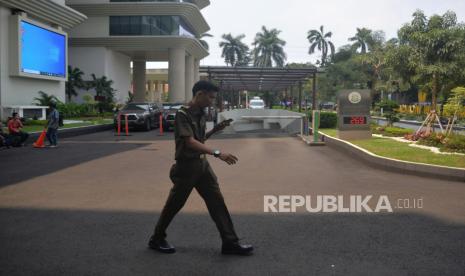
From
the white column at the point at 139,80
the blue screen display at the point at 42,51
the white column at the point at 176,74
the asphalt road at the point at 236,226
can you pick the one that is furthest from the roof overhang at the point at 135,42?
the asphalt road at the point at 236,226

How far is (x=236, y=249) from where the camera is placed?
519 cm

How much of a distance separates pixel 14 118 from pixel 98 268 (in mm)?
14698

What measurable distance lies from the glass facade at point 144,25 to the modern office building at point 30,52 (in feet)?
37.7

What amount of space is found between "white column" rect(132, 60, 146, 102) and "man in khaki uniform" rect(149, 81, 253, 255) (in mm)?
55000

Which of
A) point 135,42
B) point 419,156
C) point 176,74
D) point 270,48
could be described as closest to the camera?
point 419,156

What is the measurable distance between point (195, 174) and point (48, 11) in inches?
1233

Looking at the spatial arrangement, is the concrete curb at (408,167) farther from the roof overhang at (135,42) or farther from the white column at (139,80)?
the white column at (139,80)

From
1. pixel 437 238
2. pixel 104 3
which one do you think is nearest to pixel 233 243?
pixel 437 238

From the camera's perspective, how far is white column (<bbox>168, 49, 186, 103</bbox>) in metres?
50.3

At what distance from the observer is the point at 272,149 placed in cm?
1797

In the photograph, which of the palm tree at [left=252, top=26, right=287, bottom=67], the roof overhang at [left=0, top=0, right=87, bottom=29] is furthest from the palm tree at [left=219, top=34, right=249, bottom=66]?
the roof overhang at [left=0, top=0, right=87, bottom=29]

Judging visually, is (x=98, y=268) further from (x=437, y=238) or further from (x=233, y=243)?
(x=437, y=238)
